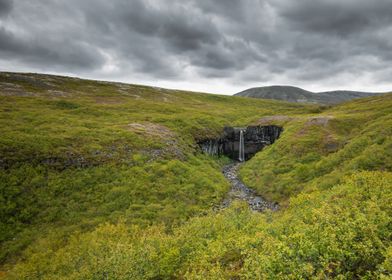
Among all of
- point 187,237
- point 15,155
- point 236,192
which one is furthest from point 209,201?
point 15,155

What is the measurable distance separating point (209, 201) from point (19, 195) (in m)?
22.7

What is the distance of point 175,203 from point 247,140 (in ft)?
133

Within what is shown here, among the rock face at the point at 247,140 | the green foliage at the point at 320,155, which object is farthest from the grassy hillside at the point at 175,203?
the rock face at the point at 247,140

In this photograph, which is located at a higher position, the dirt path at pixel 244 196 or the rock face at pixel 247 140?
the rock face at pixel 247 140

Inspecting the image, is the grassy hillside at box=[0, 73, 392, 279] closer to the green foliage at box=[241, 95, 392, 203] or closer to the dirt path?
the green foliage at box=[241, 95, 392, 203]

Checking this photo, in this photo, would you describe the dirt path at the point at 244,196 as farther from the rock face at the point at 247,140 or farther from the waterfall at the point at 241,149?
the rock face at the point at 247,140

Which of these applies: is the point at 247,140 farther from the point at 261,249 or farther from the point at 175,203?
the point at 261,249

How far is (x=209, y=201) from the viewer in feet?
109

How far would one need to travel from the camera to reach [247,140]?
219 ft

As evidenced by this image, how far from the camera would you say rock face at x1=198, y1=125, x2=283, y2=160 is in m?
64.5

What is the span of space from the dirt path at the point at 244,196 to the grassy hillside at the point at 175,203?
1.47m

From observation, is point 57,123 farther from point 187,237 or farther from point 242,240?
point 242,240

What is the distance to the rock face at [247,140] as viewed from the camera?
212 feet

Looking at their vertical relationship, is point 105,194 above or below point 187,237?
below
